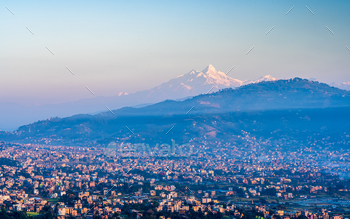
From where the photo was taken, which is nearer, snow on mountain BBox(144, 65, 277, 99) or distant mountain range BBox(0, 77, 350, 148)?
distant mountain range BBox(0, 77, 350, 148)

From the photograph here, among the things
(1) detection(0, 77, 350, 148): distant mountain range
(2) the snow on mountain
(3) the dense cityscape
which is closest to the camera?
(3) the dense cityscape

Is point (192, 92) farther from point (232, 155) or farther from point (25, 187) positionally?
point (25, 187)

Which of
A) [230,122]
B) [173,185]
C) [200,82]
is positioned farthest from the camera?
[200,82]

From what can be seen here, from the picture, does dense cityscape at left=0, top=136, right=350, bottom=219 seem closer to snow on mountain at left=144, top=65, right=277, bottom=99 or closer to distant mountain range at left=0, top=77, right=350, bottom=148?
distant mountain range at left=0, top=77, right=350, bottom=148

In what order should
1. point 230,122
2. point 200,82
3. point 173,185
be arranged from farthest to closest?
point 200,82 → point 230,122 → point 173,185

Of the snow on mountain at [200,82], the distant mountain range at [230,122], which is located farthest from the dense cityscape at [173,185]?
the snow on mountain at [200,82]

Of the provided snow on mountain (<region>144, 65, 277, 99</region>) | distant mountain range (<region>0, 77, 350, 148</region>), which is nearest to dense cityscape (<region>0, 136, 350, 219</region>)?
distant mountain range (<region>0, 77, 350, 148</region>)

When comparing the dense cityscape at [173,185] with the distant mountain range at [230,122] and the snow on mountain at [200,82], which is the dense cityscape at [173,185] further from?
the snow on mountain at [200,82]

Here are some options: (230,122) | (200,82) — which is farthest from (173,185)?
(200,82)

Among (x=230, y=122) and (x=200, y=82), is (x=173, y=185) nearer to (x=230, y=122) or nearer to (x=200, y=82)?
(x=230, y=122)
